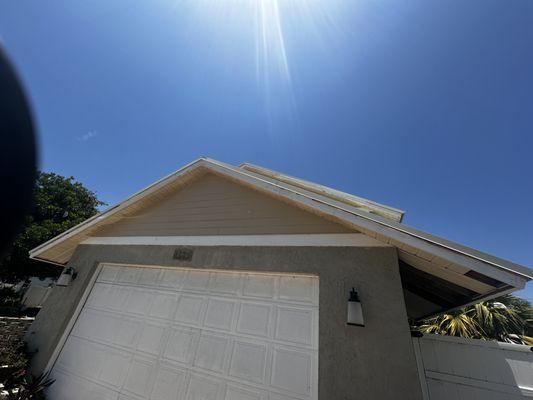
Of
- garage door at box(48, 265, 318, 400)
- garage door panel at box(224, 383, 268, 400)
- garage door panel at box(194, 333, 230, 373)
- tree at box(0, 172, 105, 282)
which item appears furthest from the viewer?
tree at box(0, 172, 105, 282)

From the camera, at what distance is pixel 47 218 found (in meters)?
16.7

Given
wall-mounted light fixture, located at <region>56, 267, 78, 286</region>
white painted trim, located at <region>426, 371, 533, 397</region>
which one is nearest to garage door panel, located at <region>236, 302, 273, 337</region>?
white painted trim, located at <region>426, 371, 533, 397</region>

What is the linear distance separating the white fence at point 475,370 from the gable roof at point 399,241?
0.71 meters

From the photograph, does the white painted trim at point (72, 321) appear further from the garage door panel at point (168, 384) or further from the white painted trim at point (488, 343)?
the white painted trim at point (488, 343)

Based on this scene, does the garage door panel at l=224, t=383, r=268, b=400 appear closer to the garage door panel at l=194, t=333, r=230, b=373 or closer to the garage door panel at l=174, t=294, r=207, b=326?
the garage door panel at l=194, t=333, r=230, b=373

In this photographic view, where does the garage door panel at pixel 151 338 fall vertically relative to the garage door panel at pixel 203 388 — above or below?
above

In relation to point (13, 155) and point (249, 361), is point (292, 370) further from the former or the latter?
point (13, 155)

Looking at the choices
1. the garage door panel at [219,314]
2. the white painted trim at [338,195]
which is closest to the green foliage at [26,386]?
the garage door panel at [219,314]

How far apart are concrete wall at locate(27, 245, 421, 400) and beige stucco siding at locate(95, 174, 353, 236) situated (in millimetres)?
414

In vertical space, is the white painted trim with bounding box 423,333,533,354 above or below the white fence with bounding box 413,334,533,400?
above

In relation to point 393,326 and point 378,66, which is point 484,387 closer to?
point 393,326

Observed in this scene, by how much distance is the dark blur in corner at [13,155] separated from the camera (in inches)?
51.7

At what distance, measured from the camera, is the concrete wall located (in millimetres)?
2623

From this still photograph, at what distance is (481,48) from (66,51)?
34.4 feet
